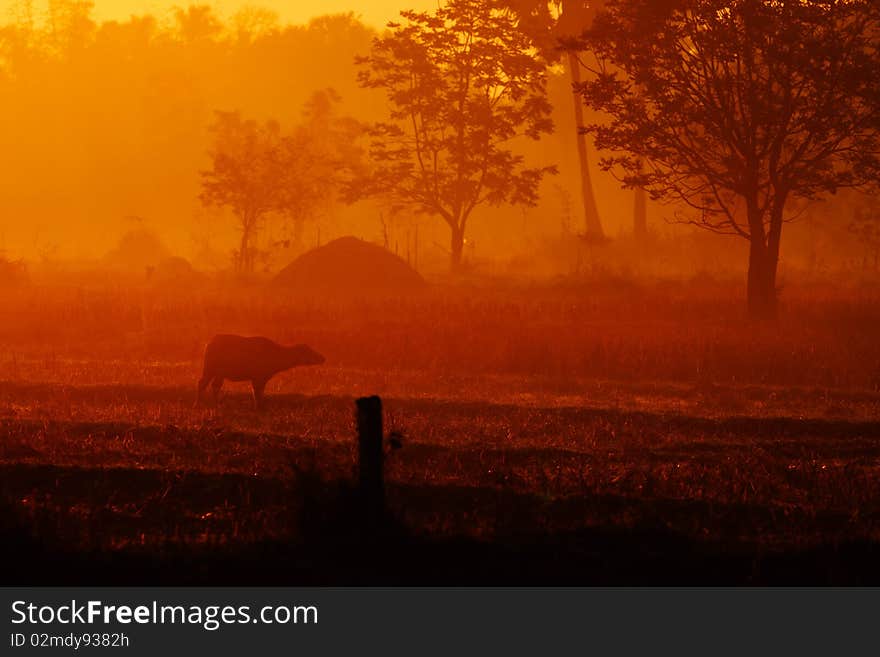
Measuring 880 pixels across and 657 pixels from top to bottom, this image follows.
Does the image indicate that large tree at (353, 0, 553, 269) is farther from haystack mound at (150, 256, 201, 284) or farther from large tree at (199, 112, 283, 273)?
haystack mound at (150, 256, 201, 284)

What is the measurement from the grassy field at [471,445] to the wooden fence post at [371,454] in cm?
21

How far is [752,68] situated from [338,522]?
868 inches

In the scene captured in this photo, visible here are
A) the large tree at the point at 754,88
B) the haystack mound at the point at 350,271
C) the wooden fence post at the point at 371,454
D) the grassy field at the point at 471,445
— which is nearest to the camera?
the grassy field at the point at 471,445

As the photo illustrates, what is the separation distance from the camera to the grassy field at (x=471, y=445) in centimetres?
815

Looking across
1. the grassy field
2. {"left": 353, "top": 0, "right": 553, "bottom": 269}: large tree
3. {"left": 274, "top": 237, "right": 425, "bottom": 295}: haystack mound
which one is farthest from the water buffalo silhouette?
{"left": 353, "top": 0, "right": 553, "bottom": 269}: large tree

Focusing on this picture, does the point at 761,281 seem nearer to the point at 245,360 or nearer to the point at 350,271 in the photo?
the point at 350,271

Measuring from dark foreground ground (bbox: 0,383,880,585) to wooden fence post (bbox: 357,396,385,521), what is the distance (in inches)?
4.6

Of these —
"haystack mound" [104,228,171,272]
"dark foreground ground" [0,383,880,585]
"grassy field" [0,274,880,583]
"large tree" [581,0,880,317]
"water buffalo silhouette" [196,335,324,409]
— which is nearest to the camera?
"dark foreground ground" [0,383,880,585]

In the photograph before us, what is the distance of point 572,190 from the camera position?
91.4m

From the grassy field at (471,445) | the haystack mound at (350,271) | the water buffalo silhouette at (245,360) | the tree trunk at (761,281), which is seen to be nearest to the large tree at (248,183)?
the haystack mound at (350,271)

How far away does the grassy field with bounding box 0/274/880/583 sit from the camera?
26.7 feet

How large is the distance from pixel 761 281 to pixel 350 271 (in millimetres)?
13802

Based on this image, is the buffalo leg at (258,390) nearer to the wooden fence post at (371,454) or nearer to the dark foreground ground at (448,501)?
the dark foreground ground at (448,501)

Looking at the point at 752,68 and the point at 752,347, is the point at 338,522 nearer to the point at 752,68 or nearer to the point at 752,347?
the point at 752,347
